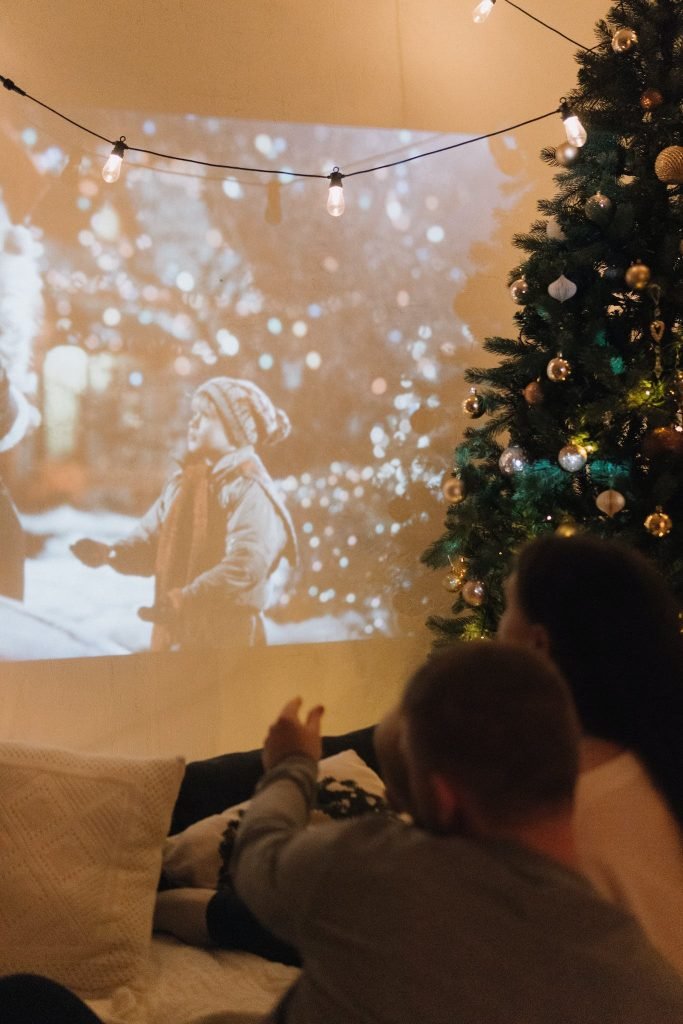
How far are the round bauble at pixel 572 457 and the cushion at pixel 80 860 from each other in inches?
49.3

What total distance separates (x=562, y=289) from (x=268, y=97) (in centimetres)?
134

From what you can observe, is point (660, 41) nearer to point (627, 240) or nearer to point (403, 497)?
point (627, 240)

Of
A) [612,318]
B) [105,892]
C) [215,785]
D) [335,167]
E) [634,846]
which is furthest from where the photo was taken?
[335,167]

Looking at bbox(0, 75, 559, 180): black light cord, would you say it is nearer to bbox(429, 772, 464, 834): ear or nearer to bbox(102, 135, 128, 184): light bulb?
bbox(102, 135, 128, 184): light bulb

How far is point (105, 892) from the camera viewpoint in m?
1.89

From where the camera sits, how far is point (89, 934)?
1.84 m

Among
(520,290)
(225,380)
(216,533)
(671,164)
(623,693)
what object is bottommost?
(623,693)

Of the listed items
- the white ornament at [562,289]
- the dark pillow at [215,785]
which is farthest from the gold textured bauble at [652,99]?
the dark pillow at [215,785]

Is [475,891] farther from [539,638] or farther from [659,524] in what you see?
[659,524]

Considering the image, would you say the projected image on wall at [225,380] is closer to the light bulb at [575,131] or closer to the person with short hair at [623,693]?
the light bulb at [575,131]

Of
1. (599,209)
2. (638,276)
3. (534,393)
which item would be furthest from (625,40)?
(534,393)

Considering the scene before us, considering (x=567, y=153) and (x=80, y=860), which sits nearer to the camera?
(x=80, y=860)

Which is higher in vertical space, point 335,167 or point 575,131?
point 335,167

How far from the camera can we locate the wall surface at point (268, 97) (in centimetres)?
291
